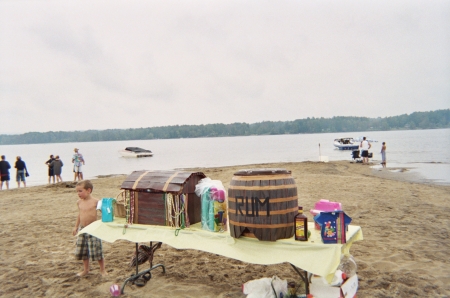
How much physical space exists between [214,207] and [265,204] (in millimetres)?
750

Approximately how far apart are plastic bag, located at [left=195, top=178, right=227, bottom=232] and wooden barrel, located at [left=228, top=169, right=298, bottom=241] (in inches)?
15.8

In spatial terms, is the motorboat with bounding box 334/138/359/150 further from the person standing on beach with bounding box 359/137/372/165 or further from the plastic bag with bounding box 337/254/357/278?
the plastic bag with bounding box 337/254/357/278

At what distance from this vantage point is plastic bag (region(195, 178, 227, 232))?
4012 mm

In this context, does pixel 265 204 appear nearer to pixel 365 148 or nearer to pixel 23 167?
pixel 23 167

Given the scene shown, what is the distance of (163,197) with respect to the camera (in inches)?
169

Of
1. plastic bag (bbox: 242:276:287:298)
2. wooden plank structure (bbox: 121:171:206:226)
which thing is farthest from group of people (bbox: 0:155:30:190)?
plastic bag (bbox: 242:276:287:298)

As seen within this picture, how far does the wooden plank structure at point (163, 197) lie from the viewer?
4223 mm

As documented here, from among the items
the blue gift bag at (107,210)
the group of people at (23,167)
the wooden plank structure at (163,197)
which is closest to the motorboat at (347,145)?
the group of people at (23,167)

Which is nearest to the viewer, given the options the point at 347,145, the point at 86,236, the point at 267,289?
the point at 267,289

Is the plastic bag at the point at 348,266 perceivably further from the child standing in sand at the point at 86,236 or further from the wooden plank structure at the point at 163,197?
the child standing in sand at the point at 86,236

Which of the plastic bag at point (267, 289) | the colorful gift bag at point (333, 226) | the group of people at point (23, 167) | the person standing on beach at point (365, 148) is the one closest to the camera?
the colorful gift bag at point (333, 226)

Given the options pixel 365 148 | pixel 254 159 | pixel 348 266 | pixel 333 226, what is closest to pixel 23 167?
pixel 348 266

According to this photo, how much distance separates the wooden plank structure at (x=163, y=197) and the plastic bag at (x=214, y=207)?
268 millimetres

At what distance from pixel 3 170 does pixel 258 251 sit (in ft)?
64.2
